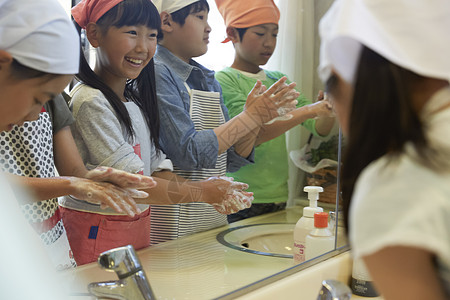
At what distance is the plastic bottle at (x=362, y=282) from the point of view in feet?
3.46

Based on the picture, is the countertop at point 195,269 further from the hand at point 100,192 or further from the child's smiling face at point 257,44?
the child's smiling face at point 257,44

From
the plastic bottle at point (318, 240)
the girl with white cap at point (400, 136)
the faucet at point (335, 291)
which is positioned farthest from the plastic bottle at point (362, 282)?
the girl with white cap at point (400, 136)

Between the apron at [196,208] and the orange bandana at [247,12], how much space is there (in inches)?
6.0

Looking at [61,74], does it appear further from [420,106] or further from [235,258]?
[235,258]

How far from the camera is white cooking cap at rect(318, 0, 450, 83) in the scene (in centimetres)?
39

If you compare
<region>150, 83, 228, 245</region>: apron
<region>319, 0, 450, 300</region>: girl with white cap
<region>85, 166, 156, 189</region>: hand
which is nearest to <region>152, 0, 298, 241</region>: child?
<region>150, 83, 228, 245</region>: apron

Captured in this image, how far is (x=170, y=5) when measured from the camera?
87cm

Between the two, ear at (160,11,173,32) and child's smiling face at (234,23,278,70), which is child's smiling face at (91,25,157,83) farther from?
child's smiling face at (234,23,278,70)

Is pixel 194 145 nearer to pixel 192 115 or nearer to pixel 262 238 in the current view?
pixel 192 115

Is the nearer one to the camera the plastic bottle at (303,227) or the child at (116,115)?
the child at (116,115)

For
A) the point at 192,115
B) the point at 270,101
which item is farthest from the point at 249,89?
the point at 192,115

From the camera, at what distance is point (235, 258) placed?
1033mm

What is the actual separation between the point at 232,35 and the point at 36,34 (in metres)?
0.53

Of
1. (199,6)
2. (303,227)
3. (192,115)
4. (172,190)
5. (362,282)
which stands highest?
(199,6)
